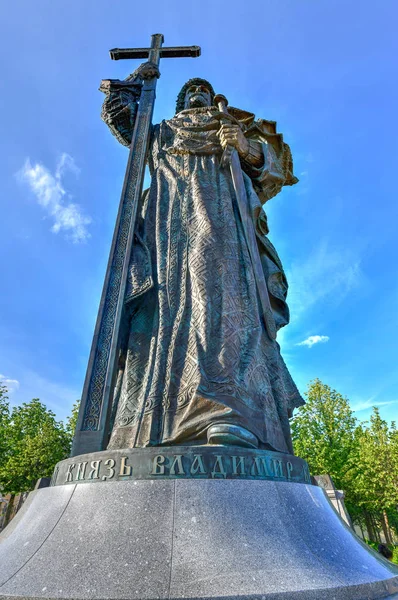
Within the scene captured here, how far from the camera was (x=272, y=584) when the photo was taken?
6.48ft

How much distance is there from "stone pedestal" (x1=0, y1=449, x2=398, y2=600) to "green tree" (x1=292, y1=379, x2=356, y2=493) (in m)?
22.7

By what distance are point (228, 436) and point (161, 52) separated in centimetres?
742

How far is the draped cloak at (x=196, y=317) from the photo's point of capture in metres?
3.63

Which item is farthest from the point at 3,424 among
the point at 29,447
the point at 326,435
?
the point at 326,435

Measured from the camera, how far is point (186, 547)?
2217mm

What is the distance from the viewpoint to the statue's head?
24.6 feet

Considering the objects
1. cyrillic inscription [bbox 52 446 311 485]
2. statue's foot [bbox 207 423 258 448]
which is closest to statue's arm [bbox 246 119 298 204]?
statue's foot [bbox 207 423 258 448]

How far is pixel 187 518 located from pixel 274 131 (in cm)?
687

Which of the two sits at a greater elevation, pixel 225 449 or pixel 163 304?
pixel 163 304

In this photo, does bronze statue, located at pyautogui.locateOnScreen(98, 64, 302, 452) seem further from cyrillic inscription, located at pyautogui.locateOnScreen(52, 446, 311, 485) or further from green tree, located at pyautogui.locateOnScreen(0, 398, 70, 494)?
green tree, located at pyautogui.locateOnScreen(0, 398, 70, 494)

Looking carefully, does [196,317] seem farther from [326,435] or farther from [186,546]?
[326,435]

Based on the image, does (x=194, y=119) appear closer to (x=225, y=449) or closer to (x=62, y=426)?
(x=225, y=449)

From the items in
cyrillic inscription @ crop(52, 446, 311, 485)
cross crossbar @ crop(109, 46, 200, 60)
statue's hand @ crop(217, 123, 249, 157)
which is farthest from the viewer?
cross crossbar @ crop(109, 46, 200, 60)

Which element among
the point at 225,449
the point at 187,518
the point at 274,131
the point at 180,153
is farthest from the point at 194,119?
the point at 187,518
